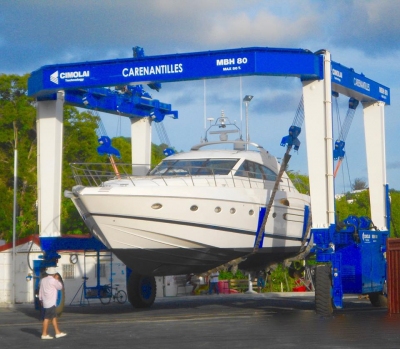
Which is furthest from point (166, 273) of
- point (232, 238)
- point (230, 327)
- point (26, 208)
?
point (26, 208)

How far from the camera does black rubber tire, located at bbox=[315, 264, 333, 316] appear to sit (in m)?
19.2

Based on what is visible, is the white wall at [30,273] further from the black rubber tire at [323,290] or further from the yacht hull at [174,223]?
the black rubber tire at [323,290]

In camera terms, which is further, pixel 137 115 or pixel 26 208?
pixel 26 208

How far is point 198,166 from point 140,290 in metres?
4.66

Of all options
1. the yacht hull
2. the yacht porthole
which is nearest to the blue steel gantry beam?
the yacht hull

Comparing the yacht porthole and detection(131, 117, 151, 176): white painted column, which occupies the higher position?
detection(131, 117, 151, 176): white painted column

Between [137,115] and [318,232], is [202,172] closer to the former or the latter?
[318,232]

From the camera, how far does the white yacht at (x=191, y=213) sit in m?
19.4

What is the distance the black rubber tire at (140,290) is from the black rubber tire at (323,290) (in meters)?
6.19

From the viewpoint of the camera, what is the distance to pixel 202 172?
21.4 meters

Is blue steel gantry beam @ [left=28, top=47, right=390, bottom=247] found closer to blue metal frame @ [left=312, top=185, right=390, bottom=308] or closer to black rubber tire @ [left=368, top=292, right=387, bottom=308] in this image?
blue metal frame @ [left=312, top=185, right=390, bottom=308]

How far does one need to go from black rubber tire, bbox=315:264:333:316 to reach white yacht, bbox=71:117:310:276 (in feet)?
7.57

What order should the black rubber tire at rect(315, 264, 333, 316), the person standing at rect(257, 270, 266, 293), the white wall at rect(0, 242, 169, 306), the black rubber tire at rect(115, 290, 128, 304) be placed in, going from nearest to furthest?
the black rubber tire at rect(315, 264, 333, 316), the person standing at rect(257, 270, 266, 293), the black rubber tire at rect(115, 290, 128, 304), the white wall at rect(0, 242, 169, 306)

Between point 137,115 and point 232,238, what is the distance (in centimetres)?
744
